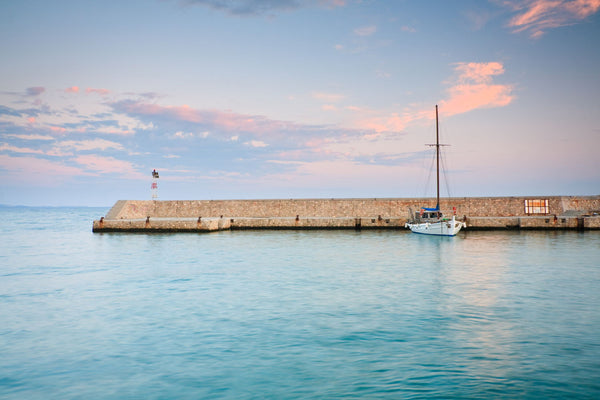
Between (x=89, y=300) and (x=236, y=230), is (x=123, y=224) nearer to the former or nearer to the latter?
(x=236, y=230)

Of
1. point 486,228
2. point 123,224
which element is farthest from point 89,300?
point 486,228

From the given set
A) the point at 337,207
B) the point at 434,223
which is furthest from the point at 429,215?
the point at 337,207

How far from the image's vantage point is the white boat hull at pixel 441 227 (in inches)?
1299

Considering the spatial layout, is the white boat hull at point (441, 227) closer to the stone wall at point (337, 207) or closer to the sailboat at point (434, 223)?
the sailboat at point (434, 223)

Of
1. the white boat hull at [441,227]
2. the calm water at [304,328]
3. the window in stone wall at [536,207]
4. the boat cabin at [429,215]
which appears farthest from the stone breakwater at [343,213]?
the calm water at [304,328]

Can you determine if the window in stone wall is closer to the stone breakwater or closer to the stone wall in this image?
the stone breakwater

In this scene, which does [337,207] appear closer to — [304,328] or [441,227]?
[441,227]

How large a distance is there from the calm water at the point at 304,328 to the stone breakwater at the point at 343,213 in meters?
11.9

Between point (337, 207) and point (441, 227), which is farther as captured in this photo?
point (337, 207)

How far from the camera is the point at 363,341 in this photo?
9750mm

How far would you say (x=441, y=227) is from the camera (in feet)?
109

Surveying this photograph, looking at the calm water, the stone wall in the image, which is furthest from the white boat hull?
the calm water

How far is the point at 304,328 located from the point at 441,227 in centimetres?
2457

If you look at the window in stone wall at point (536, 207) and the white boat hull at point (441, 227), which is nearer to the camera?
the white boat hull at point (441, 227)
